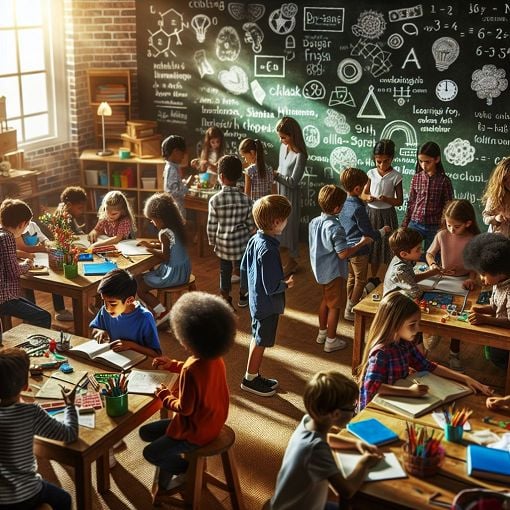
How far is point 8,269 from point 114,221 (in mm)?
1272

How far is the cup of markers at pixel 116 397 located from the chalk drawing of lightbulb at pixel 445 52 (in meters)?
5.61

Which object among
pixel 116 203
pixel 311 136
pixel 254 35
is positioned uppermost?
pixel 254 35

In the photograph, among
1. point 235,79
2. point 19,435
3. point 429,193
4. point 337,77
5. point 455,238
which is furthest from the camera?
point 235,79

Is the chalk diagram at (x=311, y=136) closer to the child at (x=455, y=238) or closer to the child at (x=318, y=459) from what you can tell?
the child at (x=455, y=238)

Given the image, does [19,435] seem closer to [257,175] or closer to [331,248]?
[331,248]

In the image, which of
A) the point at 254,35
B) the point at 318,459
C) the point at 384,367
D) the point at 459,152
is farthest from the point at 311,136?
the point at 318,459

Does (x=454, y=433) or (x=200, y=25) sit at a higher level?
(x=200, y=25)

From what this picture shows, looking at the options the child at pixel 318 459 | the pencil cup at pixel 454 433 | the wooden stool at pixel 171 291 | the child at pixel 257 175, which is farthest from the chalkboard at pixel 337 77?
the child at pixel 318 459

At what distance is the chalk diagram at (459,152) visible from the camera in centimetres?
813

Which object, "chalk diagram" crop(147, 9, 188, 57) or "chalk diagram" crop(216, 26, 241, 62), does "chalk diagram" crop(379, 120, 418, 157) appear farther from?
"chalk diagram" crop(147, 9, 188, 57)

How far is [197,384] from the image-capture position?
12.3ft

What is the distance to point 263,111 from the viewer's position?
29.9ft

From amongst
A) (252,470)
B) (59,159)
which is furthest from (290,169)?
(252,470)

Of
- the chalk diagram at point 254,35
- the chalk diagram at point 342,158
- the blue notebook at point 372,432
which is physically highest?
the chalk diagram at point 254,35
